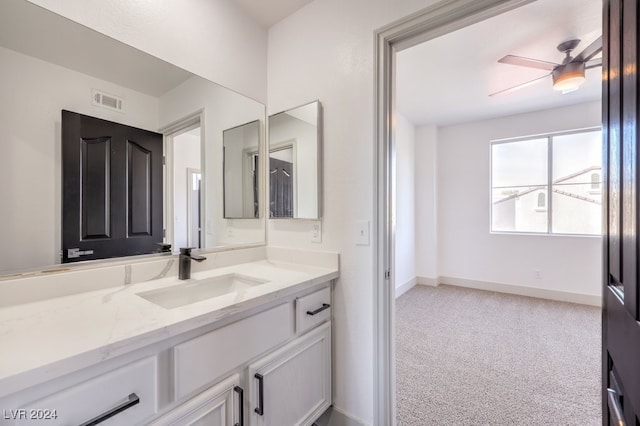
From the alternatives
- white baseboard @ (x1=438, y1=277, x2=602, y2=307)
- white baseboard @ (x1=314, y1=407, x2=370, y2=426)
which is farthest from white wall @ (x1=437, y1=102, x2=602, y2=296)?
white baseboard @ (x1=314, y1=407, x2=370, y2=426)

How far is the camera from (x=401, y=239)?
3.92 m

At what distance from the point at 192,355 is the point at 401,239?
3446 mm

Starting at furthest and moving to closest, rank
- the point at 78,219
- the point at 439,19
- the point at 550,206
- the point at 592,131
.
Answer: the point at 550,206
the point at 592,131
the point at 439,19
the point at 78,219

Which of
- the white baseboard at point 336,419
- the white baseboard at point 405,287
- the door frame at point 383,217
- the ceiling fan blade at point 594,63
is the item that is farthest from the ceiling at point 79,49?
the white baseboard at point 405,287

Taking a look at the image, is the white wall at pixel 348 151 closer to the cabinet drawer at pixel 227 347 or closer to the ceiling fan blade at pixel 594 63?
the cabinet drawer at pixel 227 347

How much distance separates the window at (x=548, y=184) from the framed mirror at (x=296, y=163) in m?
3.63

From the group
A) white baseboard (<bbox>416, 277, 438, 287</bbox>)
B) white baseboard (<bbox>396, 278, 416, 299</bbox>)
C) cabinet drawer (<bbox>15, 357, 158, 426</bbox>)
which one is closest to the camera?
cabinet drawer (<bbox>15, 357, 158, 426</bbox>)

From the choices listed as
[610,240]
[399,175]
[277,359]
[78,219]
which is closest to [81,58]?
[78,219]

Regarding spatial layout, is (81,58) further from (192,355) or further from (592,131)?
(592,131)

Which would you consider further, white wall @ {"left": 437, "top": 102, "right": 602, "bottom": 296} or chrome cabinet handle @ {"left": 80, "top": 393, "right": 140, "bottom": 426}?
white wall @ {"left": 437, "top": 102, "right": 602, "bottom": 296}

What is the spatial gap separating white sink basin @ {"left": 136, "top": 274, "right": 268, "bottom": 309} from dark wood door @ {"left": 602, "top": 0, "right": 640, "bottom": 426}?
1.17 meters

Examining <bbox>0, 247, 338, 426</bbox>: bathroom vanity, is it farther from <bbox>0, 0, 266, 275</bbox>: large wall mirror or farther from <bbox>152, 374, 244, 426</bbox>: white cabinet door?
<bbox>0, 0, 266, 275</bbox>: large wall mirror

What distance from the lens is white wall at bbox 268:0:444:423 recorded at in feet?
4.60

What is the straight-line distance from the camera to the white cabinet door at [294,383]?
3.47ft
